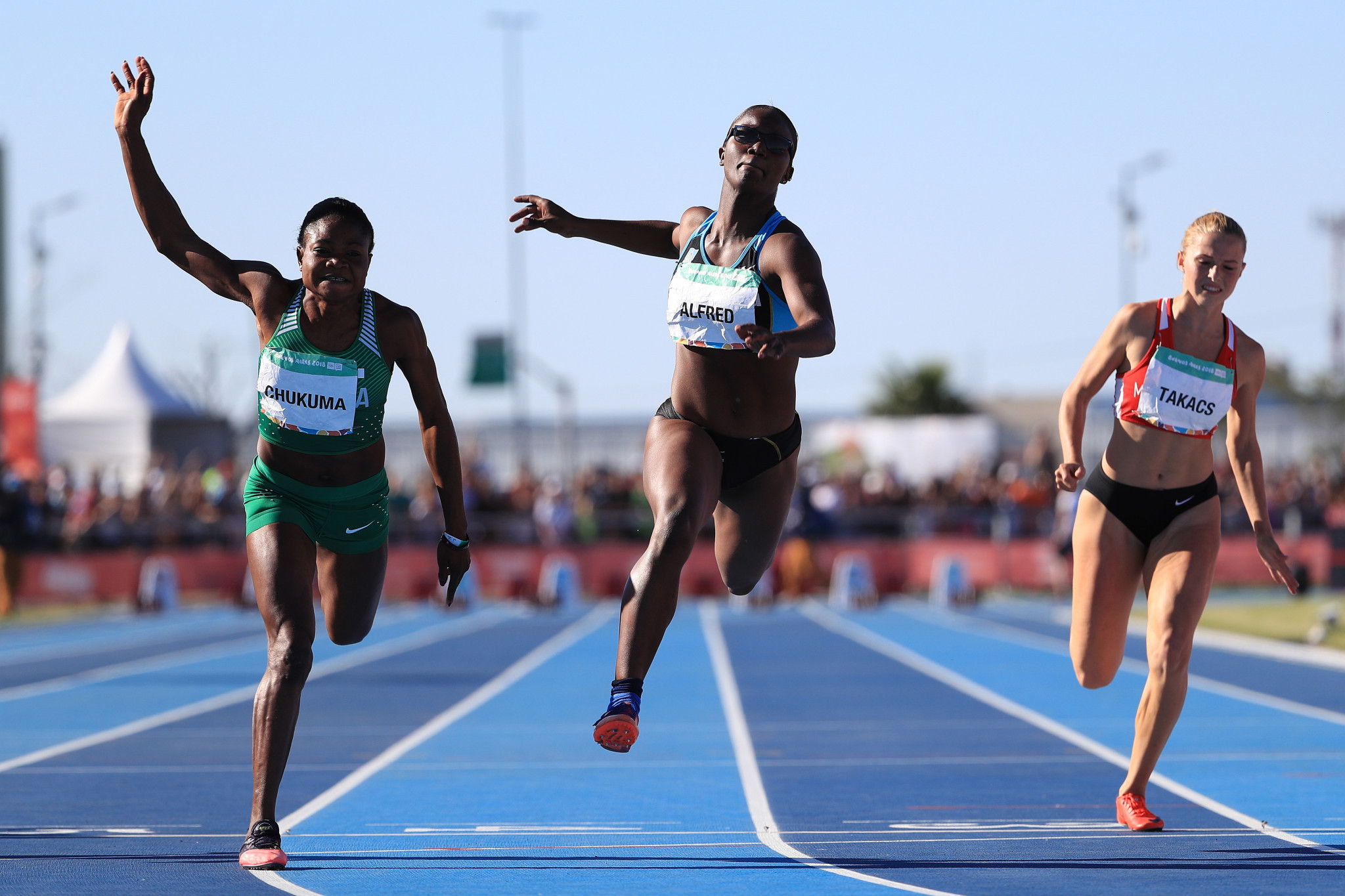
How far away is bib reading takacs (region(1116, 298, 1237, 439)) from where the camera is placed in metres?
7.30

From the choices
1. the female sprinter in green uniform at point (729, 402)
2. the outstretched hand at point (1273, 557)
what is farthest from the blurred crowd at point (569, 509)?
the female sprinter in green uniform at point (729, 402)

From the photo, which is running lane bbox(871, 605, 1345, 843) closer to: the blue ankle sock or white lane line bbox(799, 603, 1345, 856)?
white lane line bbox(799, 603, 1345, 856)

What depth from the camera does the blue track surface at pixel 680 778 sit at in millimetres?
6473

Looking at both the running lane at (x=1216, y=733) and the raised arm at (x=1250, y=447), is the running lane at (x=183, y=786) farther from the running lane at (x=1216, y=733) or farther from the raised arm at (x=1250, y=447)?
the running lane at (x=1216, y=733)

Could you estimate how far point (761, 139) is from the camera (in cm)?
654

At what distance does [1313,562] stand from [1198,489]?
22.7 metres

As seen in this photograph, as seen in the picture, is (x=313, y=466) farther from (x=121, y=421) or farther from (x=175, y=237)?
(x=121, y=421)

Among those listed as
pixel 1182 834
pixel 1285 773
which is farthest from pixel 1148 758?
pixel 1285 773

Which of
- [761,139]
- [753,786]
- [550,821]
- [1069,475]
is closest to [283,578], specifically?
[550,821]

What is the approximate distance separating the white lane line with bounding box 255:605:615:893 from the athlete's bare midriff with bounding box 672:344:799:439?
2171 millimetres

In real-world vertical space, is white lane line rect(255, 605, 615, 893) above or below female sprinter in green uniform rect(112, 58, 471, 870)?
below

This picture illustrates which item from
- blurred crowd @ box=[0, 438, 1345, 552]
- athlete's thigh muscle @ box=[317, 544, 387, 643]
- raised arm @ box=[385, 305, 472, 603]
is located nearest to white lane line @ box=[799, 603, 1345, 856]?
raised arm @ box=[385, 305, 472, 603]

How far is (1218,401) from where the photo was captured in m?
7.32

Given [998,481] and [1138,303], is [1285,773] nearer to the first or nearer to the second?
[1138,303]
